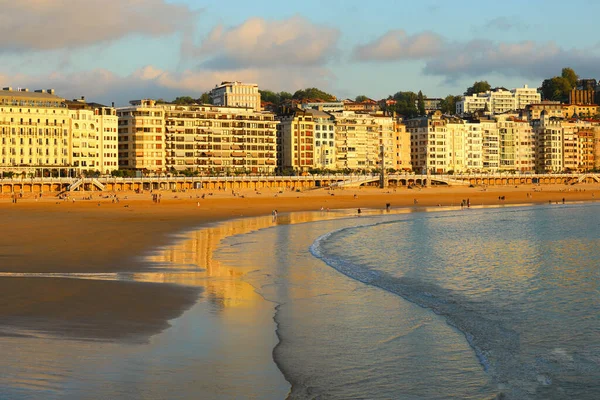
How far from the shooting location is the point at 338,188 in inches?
3964

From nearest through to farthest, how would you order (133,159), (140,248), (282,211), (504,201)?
(140,248)
(282,211)
(504,201)
(133,159)

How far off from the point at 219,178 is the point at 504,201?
33.0 m

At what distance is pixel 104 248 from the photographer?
103 feet

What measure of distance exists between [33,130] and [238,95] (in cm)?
5683

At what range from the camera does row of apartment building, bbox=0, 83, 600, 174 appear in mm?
100938

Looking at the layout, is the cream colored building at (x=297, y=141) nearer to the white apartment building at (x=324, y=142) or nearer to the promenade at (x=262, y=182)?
the white apartment building at (x=324, y=142)

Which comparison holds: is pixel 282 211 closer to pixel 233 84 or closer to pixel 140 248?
pixel 140 248

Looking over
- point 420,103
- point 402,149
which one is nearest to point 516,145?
point 402,149

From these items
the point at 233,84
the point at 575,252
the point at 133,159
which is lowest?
the point at 575,252

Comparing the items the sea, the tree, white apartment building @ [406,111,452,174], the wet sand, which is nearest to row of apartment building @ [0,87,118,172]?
the wet sand

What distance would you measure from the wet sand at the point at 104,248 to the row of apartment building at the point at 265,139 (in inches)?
879

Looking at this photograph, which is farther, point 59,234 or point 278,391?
point 59,234

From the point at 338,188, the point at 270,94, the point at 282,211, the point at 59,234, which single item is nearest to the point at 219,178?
the point at 338,188

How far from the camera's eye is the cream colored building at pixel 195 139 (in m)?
111
